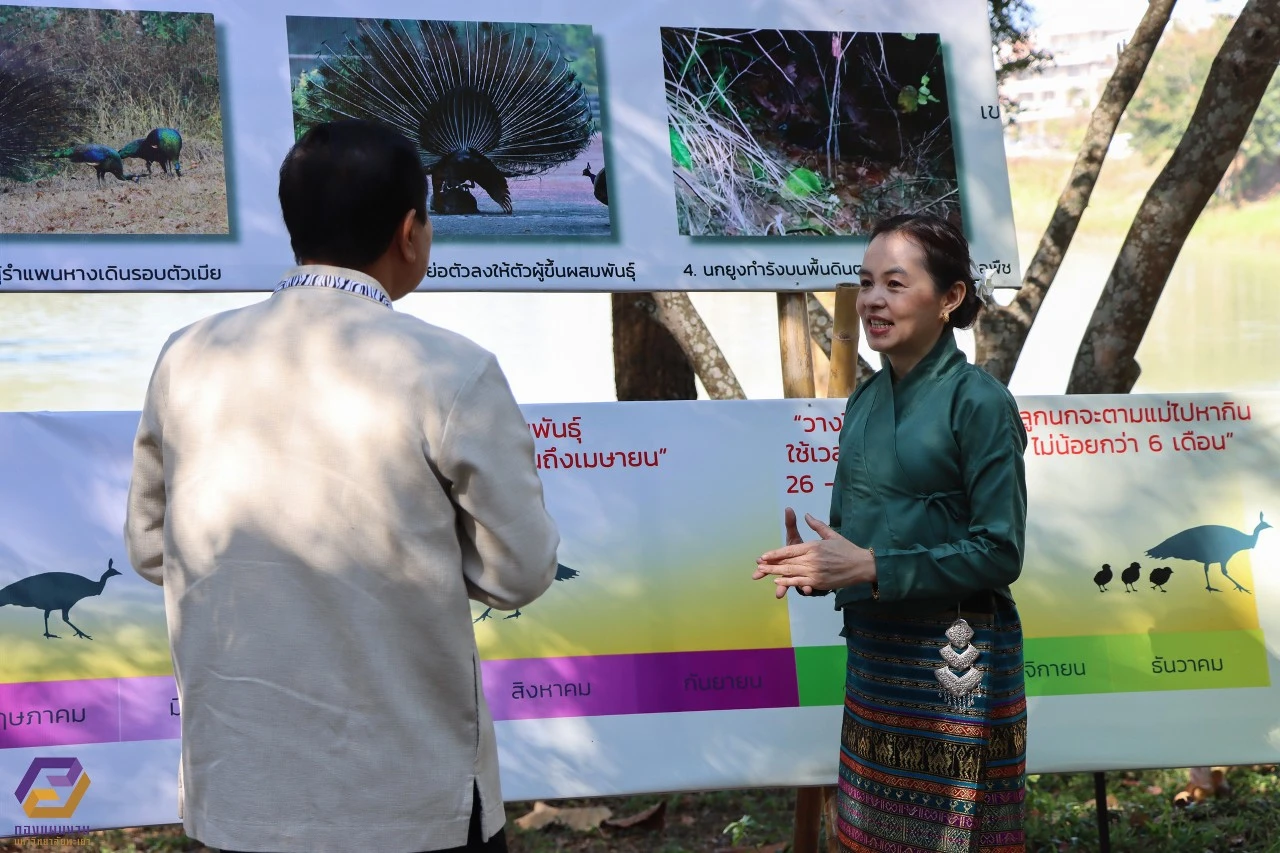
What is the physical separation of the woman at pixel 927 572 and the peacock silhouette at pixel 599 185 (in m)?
1.23

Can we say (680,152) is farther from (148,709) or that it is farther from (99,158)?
(148,709)

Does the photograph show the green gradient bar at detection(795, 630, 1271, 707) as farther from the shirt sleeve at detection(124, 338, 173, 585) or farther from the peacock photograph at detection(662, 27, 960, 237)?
the shirt sleeve at detection(124, 338, 173, 585)

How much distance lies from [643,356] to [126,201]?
2.63m

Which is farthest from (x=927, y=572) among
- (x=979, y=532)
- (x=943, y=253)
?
(x=943, y=253)

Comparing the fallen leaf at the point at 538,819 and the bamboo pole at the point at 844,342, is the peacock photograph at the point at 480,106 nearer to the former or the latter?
the bamboo pole at the point at 844,342

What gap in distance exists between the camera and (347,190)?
5.48ft

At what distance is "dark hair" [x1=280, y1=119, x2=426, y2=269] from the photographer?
5.46 feet

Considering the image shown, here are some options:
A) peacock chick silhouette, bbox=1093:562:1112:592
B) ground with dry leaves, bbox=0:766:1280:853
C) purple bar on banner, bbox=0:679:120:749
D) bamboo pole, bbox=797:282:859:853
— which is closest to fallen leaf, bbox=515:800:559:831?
ground with dry leaves, bbox=0:766:1280:853

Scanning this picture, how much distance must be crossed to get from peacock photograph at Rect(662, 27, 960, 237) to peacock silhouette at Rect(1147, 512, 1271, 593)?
43.2 inches

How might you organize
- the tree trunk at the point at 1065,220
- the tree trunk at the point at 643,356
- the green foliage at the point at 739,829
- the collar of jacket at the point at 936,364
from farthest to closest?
the tree trunk at the point at 643,356 → the tree trunk at the point at 1065,220 → the green foliage at the point at 739,829 → the collar of jacket at the point at 936,364

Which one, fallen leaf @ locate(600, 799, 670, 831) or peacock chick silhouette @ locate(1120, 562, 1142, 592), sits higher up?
peacock chick silhouette @ locate(1120, 562, 1142, 592)

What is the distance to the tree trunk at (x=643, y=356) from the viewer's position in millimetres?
5523

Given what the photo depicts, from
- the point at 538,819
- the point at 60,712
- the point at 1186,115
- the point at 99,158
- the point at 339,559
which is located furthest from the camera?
the point at 1186,115

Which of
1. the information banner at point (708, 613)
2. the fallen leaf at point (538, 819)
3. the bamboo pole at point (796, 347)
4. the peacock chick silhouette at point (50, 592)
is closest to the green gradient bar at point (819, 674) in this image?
the information banner at point (708, 613)
